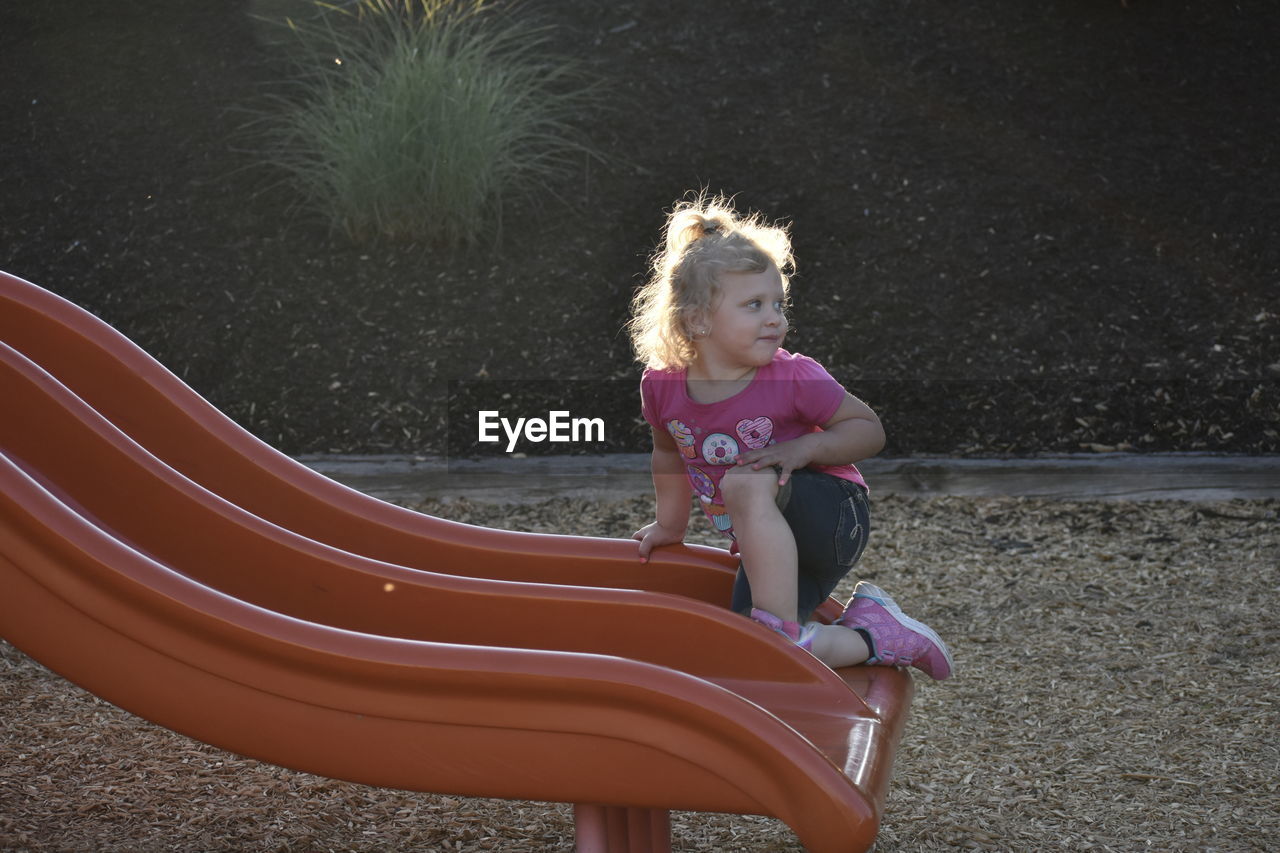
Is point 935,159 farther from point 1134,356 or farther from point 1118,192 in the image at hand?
point 1134,356

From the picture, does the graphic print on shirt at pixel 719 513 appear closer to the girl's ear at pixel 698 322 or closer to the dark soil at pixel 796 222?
the girl's ear at pixel 698 322

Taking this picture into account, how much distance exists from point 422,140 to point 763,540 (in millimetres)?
4089

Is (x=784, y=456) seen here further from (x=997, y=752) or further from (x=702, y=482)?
(x=997, y=752)

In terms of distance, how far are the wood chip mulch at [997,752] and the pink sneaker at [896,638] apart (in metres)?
0.38

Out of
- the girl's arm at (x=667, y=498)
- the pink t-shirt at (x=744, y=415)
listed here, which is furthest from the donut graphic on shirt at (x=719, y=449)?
the girl's arm at (x=667, y=498)

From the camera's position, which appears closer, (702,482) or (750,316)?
(750,316)

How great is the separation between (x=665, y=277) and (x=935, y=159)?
453cm

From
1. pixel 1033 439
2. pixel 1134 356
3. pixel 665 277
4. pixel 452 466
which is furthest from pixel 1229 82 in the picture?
pixel 665 277

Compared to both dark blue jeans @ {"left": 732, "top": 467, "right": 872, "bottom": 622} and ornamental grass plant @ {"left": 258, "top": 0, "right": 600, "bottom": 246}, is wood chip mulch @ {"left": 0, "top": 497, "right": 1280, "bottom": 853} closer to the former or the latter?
dark blue jeans @ {"left": 732, "top": 467, "right": 872, "bottom": 622}

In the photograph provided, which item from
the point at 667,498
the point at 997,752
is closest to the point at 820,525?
the point at 667,498

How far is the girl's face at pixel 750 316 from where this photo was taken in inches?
97.0

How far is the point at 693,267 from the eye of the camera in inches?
98.2

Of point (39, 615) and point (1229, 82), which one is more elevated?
point (1229, 82)

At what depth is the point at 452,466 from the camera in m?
4.67
